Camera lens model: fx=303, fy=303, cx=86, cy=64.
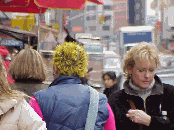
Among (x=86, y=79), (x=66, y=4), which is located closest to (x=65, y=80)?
(x=66, y=4)

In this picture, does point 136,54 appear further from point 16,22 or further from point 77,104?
point 16,22

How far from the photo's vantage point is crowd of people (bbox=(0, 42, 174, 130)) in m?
2.13

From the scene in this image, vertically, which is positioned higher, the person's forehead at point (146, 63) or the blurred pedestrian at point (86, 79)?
the person's forehead at point (146, 63)

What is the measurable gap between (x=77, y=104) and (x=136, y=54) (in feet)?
3.24

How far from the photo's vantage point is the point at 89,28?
86625mm

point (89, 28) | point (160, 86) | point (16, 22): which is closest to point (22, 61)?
point (160, 86)

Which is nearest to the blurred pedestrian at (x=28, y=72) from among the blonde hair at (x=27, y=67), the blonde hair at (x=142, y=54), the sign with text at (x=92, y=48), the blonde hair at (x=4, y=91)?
the blonde hair at (x=27, y=67)

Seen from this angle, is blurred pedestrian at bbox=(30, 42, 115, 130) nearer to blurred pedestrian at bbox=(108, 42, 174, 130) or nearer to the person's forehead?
blurred pedestrian at bbox=(108, 42, 174, 130)

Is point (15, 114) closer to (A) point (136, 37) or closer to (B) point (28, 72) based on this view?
(B) point (28, 72)

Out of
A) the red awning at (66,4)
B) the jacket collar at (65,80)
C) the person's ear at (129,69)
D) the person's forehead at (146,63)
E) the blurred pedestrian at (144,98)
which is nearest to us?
the jacket collar at (65,80)

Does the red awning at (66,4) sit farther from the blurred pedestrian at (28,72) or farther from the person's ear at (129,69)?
the person's ear at (129,69)

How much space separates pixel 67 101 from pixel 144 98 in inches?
35.8

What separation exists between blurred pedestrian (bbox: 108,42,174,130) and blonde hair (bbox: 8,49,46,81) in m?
1.08

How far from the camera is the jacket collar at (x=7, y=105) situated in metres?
2.03
